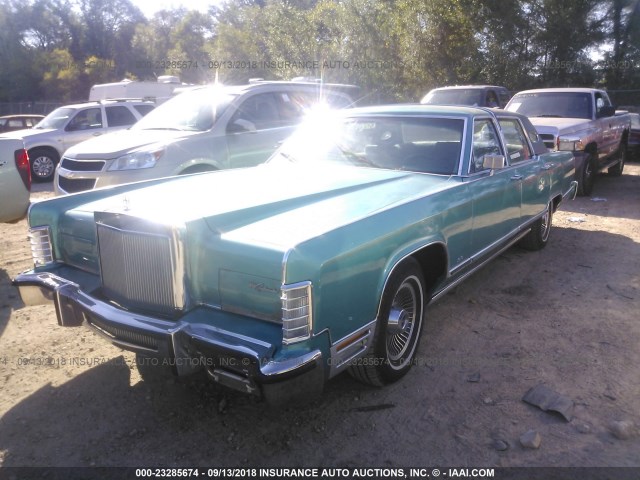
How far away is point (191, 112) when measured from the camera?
7266 millimetres

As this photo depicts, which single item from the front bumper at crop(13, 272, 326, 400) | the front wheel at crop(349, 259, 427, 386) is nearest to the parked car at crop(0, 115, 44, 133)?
the front bumper at crop(13, 272, 326, 400)

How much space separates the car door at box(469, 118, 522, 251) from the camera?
4.16m

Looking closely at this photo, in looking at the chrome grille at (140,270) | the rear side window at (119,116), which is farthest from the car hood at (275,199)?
the rear side window at (119,116)

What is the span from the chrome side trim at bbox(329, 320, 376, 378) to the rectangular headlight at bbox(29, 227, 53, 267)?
210 cm

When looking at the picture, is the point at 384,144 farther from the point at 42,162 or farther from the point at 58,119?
the point at 58,119

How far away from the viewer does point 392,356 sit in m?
3.40

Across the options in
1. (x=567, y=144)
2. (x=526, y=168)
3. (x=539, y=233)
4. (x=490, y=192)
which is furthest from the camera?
(x=567, y=144)

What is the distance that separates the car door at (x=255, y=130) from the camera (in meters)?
7.02

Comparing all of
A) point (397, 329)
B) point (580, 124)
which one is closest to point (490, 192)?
point (397, 329)

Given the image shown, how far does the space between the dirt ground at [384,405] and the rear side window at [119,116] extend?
8356mm

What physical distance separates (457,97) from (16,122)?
12874mm

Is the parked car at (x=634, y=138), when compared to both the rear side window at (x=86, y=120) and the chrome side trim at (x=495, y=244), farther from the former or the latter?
the rear side window at (x=86, y=120)

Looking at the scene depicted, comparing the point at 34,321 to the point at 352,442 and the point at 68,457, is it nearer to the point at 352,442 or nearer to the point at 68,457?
the point at 68,457

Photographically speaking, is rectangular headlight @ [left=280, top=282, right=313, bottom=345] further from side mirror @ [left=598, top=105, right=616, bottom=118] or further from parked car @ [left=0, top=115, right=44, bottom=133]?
parked car @ [left=0, top=115, right=44, bottom=133]
